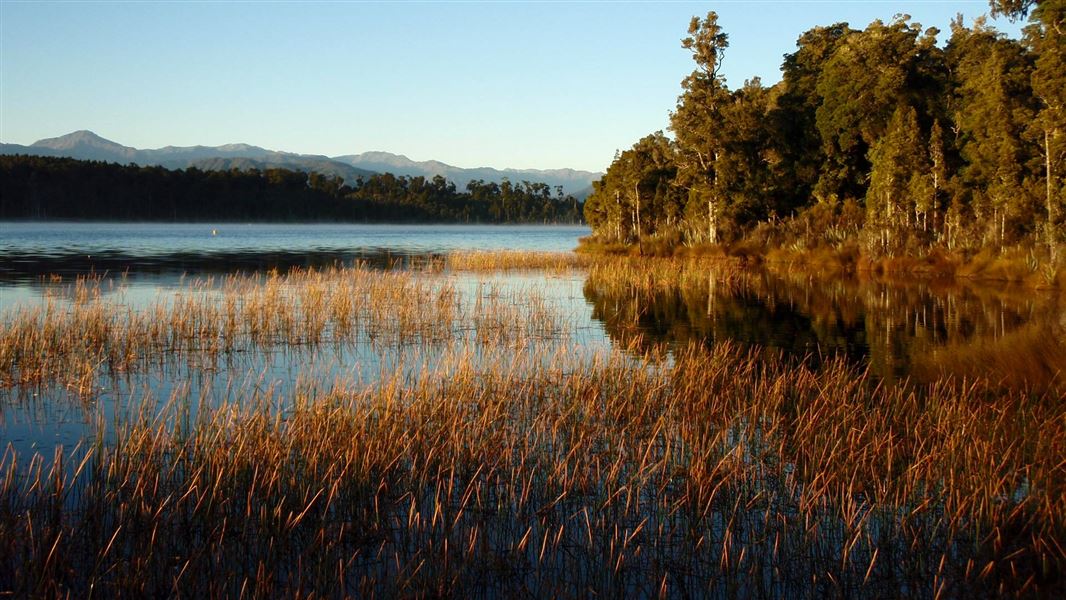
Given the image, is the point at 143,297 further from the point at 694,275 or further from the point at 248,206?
the point at 248,206

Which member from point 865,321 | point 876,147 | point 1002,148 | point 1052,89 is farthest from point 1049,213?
point 876,147

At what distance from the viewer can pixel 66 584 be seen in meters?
6.10

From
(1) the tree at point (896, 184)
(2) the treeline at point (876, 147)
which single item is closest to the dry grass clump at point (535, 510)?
(2) the treeline at point (876, 147)

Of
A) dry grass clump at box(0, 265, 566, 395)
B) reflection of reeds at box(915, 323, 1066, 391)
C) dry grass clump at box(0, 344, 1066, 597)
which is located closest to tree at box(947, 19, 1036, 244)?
reflection of reeds at box(915, 323, 1066, 391)

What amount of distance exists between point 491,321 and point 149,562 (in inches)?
587

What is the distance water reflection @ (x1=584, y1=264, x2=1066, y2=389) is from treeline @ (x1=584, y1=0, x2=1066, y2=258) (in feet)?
21.1

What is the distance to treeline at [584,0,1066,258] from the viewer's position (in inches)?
1369

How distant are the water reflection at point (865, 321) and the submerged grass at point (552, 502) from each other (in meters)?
2.47

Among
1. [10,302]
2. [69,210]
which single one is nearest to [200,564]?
[10,302]

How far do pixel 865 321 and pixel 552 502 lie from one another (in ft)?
59.4

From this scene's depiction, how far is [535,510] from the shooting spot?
7.99 m

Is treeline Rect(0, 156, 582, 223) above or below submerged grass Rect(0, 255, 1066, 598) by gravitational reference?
above

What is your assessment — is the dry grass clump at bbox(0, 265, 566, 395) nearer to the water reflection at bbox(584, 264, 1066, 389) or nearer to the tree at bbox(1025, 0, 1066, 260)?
the water reflection at bbox(584, 264, 1066, 389)

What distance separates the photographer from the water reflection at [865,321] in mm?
14375
